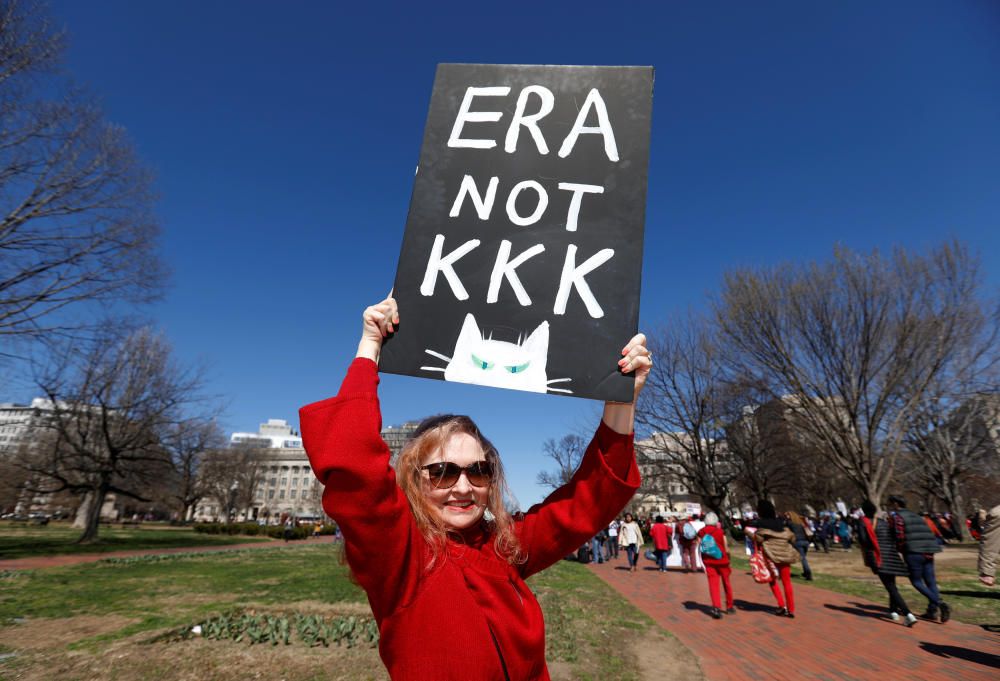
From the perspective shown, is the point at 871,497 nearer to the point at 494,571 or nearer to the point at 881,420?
the point at 881,420

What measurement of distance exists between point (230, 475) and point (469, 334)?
55.3 m

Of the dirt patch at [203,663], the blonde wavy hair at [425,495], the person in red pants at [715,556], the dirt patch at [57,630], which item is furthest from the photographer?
the person in red pants at [715,556]

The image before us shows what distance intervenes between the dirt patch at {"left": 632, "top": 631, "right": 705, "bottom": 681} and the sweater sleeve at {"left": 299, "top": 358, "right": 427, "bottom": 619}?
5.17 m

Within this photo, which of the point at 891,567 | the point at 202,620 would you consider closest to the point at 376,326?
the point at 202,620

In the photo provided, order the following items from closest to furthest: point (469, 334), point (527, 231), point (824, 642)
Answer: point (469, 334) < point (527, 231) < point (824, 642)

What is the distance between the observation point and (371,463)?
1.21m

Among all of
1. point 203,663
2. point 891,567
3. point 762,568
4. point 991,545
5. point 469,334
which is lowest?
point 203,663

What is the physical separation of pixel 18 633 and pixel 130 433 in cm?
1772

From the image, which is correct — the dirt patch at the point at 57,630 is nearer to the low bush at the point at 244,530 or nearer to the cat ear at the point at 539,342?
the cat ear at the point at 539,342

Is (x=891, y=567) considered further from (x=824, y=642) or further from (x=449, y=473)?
(x=449, y=473)

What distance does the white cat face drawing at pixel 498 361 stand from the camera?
1602mm

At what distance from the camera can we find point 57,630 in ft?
18.7

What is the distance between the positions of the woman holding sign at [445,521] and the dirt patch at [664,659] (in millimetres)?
4751

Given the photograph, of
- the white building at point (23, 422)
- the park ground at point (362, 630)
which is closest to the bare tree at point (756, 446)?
the park ground at point (362, 630)
